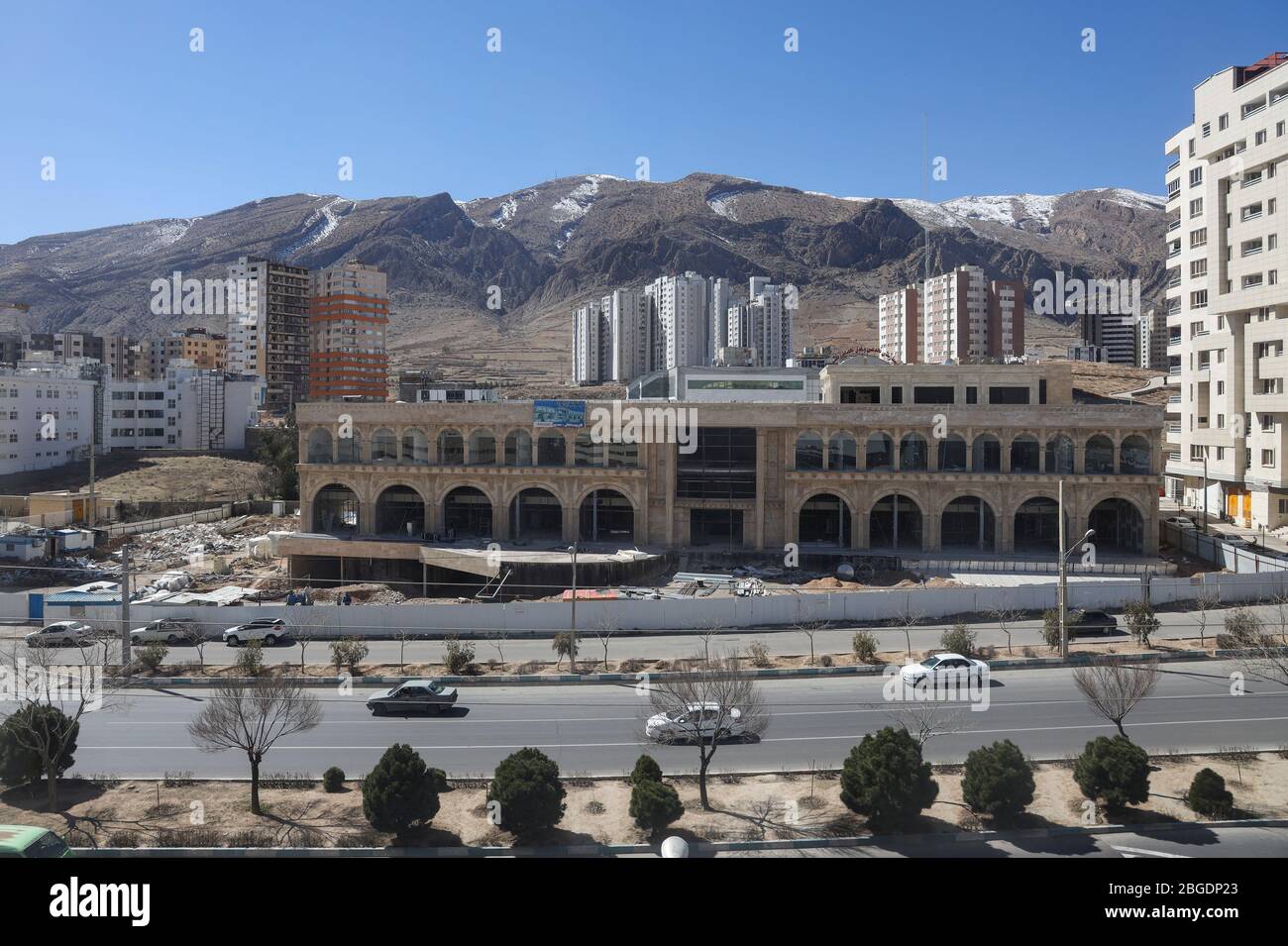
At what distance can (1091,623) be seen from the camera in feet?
107

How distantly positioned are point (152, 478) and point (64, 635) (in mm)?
49302

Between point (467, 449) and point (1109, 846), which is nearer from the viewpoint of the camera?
point (1109, 846)

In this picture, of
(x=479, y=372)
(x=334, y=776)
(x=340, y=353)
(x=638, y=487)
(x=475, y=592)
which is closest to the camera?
(x=334, y=776)

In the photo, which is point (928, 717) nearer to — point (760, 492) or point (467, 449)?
point (760, 492)

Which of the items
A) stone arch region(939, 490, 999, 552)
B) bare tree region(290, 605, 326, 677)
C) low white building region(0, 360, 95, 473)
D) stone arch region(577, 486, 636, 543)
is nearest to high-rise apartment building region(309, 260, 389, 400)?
low white building region(0, 360, 95, 473)

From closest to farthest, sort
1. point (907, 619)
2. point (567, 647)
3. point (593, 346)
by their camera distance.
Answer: point (567, 647) → point (907, 619) → point (593, 346)

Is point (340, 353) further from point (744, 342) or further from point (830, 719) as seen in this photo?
point (830, 719)

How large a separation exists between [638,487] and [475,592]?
10.8 metres

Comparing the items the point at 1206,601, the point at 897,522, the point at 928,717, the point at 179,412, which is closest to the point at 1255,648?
the point at 1206,601

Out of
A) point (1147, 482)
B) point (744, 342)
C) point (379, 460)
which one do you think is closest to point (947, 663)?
point (1147, 482)

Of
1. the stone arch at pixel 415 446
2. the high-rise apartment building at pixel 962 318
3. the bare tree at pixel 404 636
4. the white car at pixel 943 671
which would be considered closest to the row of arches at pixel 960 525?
the white car at pixel 943 671

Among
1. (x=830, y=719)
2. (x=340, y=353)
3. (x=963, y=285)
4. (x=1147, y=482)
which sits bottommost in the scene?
(x=830, y=719)

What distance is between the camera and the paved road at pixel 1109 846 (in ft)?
47.8

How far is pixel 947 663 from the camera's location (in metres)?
27.0
